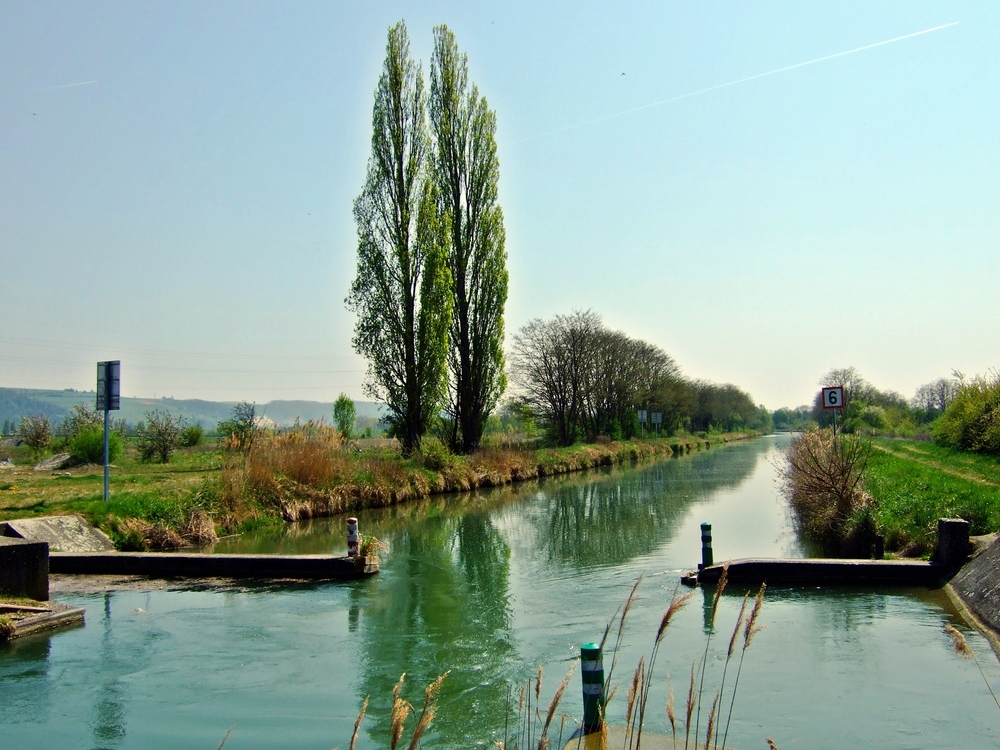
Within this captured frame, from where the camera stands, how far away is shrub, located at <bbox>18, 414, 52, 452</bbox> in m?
33.0

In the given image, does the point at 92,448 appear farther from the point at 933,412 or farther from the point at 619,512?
the point at 933,412

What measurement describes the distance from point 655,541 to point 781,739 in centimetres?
1113

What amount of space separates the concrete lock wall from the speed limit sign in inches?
531

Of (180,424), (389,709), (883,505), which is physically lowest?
(389,709)

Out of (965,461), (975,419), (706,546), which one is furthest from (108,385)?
(975,419)

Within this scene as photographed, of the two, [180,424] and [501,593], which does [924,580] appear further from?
[180,424]

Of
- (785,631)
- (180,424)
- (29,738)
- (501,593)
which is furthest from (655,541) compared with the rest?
(180,424)

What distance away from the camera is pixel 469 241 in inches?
1347

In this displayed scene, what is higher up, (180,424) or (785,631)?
(180,424)

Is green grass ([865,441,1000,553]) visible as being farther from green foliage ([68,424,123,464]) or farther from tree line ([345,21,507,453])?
green foliage ([68,424,123,464])

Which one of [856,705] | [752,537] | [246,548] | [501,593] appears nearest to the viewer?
[856,705]

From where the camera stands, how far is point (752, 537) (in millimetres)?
17828

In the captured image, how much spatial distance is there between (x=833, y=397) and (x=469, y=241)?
20379mm

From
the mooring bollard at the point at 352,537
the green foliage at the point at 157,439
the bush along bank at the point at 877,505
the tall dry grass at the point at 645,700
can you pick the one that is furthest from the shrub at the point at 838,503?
the green foliage at the point at 157,439
